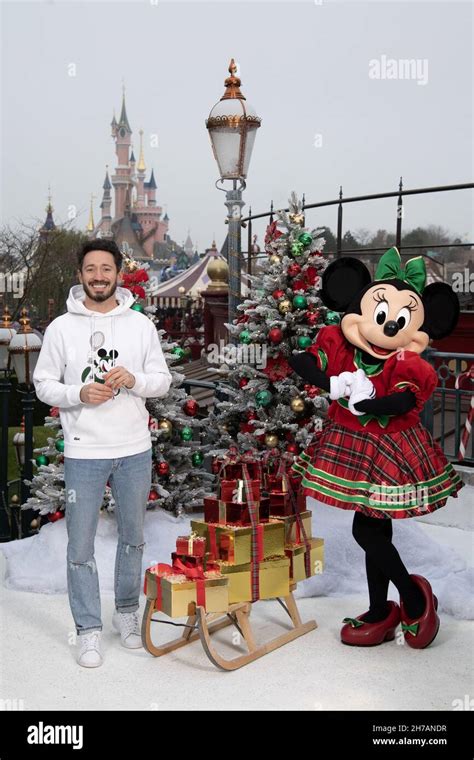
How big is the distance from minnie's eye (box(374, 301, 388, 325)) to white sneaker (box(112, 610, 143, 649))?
6.06 feet

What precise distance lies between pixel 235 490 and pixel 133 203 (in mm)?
116192

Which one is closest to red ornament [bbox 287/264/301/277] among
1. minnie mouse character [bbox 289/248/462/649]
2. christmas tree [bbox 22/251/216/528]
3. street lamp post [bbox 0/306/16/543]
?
christmas tree [bbox 22/251/216/528]

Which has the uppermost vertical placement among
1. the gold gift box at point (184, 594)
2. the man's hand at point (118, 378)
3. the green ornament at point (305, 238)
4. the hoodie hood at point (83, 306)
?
the green ornament at point (305, 238)

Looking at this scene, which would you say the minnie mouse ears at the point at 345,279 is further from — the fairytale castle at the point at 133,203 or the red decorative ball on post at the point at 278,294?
the fairytale castle at the point at 133,203

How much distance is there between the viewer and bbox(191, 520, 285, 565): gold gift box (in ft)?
12.2

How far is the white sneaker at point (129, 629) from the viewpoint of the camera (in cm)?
386

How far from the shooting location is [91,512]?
3645mm

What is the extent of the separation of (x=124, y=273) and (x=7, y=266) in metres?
21.2

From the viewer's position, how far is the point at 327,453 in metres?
3.71

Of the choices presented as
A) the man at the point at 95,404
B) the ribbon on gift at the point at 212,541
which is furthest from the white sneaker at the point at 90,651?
the ribbon on gift at the point at 212,541

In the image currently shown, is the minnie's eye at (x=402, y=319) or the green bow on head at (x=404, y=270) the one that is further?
the green bow on head at (x=404, y=270)

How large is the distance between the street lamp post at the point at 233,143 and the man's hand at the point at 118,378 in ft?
9.24

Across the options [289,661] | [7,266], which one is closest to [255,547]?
[289,661]

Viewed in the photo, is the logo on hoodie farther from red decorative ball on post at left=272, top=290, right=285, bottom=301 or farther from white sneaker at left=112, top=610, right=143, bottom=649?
red decorative ball on post at left=272, top=290, right=285, bottom=301
